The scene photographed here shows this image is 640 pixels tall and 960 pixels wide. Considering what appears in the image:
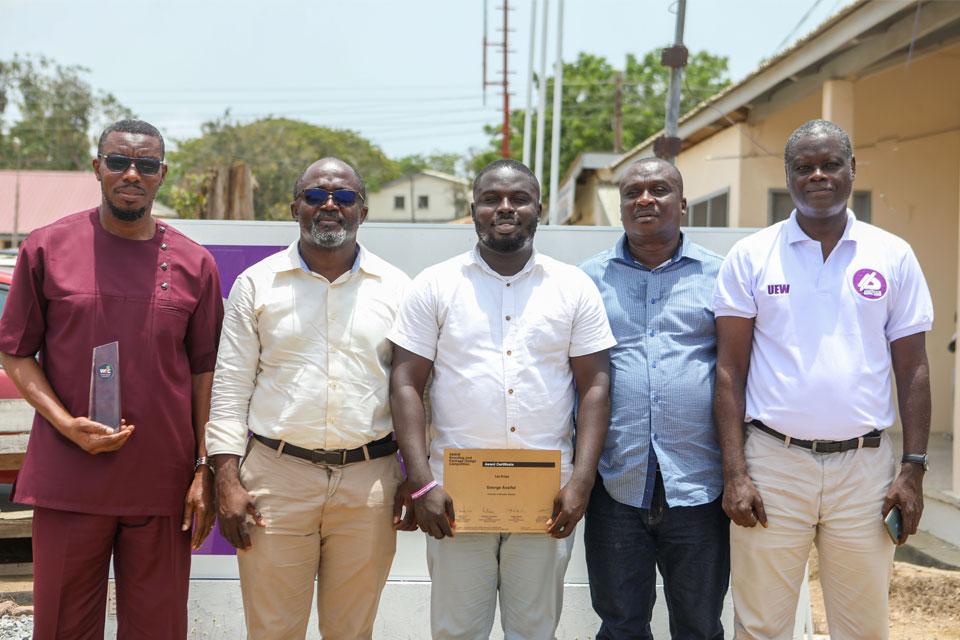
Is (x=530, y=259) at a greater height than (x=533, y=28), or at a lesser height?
lesser

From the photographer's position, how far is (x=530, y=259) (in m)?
3.10

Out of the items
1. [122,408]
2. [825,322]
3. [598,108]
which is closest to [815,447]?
[825,322]

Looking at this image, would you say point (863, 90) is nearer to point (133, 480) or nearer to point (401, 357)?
point (401, 357)

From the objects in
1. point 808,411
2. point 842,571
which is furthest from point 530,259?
point 842,571

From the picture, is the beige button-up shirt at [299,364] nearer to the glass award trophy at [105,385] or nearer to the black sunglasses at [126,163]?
the glass award trophy at [105,385]

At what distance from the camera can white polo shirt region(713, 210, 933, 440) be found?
113 inches

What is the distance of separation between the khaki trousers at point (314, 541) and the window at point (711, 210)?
8.30m

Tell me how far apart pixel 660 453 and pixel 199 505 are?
1668mm

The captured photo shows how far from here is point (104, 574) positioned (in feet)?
9.75

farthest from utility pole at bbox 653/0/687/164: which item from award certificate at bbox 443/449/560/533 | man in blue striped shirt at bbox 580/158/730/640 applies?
award certificate at bbox 443/449/560/533

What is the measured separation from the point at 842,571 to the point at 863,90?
295 inches

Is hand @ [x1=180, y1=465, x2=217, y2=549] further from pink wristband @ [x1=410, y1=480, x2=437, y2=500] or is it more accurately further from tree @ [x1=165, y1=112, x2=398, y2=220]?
tree @ [x1=165, y1=112, x2=398, y2=220]

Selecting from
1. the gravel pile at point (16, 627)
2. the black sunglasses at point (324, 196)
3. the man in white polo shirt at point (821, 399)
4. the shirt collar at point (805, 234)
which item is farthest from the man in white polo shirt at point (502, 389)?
the gravel pile at point (16, 627)

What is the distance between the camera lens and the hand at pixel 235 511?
2896 mm
